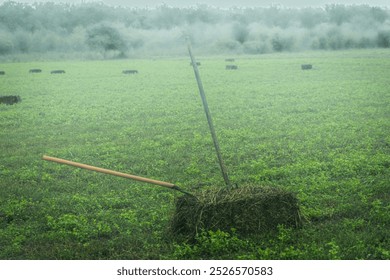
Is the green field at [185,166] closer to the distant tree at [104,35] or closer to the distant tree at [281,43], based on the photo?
the distant tree at [104,35]

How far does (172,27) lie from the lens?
21688 mm

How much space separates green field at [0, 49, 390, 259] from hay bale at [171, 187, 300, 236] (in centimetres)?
15

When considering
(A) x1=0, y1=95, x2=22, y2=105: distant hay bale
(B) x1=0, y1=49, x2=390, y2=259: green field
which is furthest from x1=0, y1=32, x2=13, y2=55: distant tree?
(B) x1=0, y1=49, x2=390, y2=259: green field

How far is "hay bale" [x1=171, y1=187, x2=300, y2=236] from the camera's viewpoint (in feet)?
22.3

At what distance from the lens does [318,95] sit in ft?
67.1

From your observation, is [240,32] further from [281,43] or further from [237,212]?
[237,212]

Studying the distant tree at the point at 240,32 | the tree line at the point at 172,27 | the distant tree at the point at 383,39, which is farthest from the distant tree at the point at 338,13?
the distant tree at the point at 240,32

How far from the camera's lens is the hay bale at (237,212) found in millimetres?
6801

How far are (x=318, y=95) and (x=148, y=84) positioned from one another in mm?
10043

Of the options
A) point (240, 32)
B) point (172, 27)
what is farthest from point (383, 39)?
point (172, 27)

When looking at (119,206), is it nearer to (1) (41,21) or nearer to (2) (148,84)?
(1) (41,21)

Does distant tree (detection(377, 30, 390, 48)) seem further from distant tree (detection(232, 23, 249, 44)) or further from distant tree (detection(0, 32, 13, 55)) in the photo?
distant tree (detection(0, 32, 13, 55))

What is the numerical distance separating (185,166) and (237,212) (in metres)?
3.92

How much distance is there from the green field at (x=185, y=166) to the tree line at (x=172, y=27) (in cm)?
271
